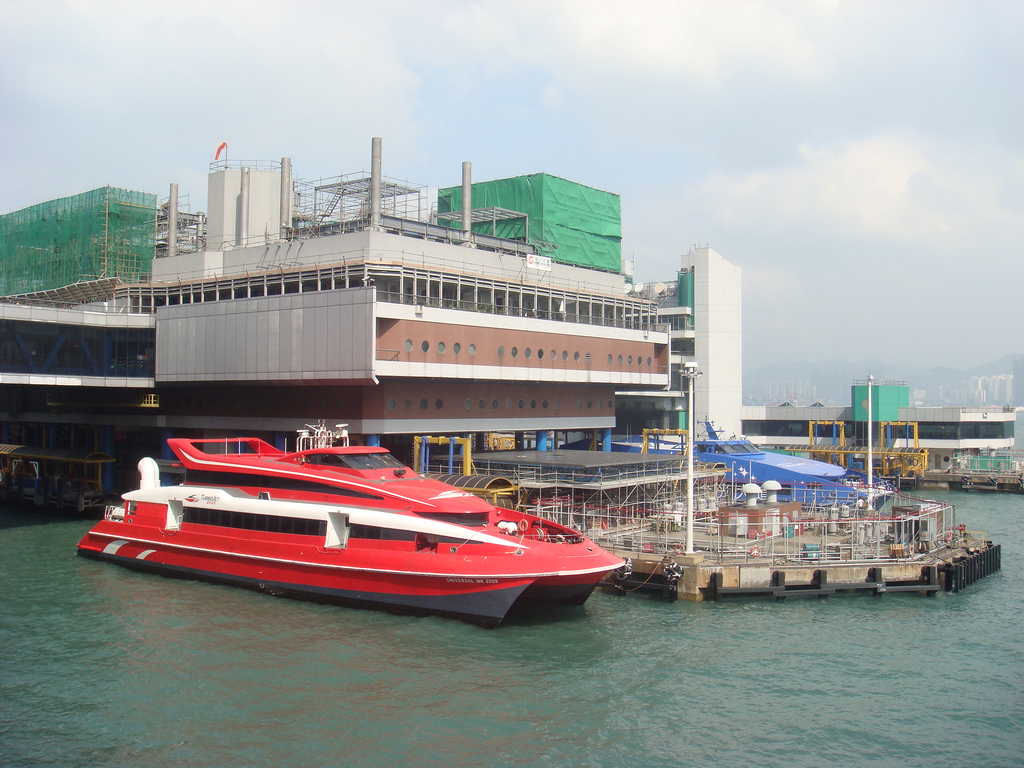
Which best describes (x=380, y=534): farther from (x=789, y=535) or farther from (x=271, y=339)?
(x=789, y=535)

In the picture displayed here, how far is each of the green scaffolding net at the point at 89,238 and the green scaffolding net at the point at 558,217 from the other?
20051 mm

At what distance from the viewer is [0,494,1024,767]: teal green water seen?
18094 mm

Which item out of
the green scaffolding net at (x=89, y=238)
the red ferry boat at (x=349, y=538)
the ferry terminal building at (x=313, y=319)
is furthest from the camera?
the green scaffolding net at (x=89, y=238)

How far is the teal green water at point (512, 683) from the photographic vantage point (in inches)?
712

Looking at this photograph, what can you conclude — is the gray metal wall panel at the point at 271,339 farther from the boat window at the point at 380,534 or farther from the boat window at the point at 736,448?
the boat window at the point at 736,448

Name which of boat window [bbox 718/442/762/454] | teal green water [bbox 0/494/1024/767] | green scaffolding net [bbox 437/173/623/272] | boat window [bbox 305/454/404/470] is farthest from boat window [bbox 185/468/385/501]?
boat window [bbox 718/442/762/454]

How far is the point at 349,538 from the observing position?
28609 millimetres

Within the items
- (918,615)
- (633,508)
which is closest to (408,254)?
(633,508)

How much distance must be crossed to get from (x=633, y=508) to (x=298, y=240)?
2367cm

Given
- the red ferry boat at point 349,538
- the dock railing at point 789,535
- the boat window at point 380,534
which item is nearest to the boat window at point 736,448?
the dock railing at point 789,535

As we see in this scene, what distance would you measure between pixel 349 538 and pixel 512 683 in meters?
9.27

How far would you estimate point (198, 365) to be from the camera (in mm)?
45562

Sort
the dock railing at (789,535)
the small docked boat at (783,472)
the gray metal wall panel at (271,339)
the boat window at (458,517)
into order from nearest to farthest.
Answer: the boat window at (458,517), the dock railing at (789,535), the gray metal wall panel at (271,339), the small docked boat at (783,472)

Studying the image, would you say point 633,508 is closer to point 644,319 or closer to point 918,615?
point 918,615
